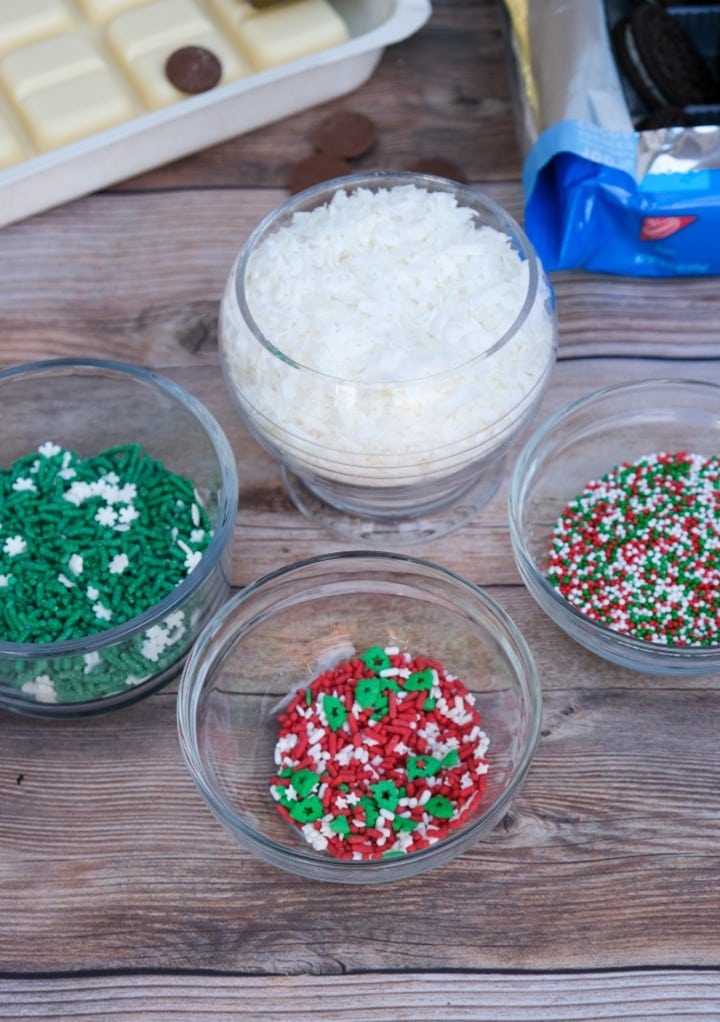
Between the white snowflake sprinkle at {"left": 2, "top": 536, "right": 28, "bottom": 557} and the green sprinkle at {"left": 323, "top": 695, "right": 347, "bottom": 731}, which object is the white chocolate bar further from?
the green sprinkle at {"left": 323, "top": 695, "right": 347, "bottom": 731}

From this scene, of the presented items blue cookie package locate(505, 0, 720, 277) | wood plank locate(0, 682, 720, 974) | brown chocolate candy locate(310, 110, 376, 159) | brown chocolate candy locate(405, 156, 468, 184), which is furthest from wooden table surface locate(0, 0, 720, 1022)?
brown chocolate candy locate(310, 110, 376, 159)

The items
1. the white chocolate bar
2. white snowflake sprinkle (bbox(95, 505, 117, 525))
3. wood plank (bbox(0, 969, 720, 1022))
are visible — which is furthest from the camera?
the white chocolate bar

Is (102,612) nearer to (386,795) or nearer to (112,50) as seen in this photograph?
(386,795)

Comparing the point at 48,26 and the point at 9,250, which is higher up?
the point at 48,26

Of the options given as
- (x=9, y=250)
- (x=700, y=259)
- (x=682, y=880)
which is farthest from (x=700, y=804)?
(x=9, y=250)

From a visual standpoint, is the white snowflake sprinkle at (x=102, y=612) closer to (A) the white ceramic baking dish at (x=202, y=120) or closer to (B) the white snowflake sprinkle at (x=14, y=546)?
(B) the white snowflake sprinkle at (x=14, y=546)

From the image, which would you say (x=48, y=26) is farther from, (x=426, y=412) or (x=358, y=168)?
(x=426, y=412)

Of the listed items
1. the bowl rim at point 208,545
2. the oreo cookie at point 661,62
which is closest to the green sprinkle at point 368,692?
the bowl rim at point 208,545
